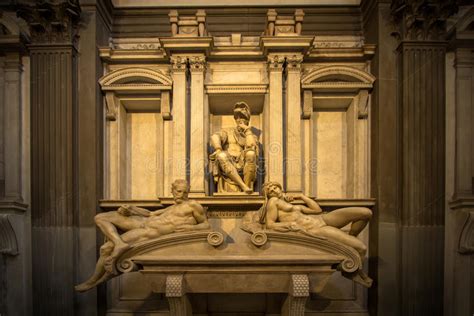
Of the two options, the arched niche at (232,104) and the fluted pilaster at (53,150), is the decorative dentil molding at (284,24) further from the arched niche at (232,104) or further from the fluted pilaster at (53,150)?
the fluted pilaster at (53,150)

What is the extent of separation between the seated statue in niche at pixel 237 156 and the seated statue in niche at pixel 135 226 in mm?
1210

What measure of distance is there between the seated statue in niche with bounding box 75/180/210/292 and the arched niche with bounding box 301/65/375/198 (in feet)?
8.74

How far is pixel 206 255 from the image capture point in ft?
21.1

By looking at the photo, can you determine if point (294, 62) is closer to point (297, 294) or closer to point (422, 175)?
point (422, 175)

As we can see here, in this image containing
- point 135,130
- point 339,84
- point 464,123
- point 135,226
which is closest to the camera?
point 135,226

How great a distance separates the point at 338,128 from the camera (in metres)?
8.88

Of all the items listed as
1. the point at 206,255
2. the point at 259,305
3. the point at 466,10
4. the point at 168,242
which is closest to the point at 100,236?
the point at 168,242

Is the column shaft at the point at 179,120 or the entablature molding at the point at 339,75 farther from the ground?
the entablature molding at the point at 339,75

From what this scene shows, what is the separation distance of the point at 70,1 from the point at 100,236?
13.1 ft

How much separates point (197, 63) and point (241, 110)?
3.80 feet

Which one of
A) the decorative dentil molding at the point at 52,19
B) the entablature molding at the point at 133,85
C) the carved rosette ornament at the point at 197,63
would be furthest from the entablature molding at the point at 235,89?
the decorative dentil molding at the point at 52,19

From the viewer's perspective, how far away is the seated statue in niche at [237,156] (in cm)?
796

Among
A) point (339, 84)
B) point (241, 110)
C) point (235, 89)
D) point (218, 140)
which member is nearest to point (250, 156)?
point (218, 140)

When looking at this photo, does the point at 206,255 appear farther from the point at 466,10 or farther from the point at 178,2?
the point at 466,10
